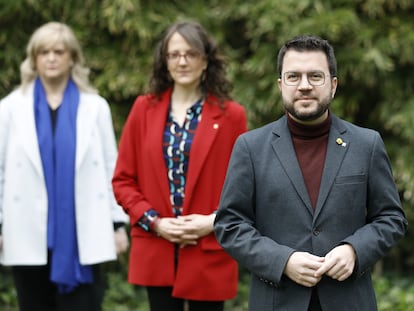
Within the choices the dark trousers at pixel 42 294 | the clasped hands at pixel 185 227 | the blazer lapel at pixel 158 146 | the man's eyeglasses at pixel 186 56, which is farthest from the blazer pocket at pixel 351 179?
the dark trousers at pixel 42 294

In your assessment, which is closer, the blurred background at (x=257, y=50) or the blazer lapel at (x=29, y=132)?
the blazer lapel at (x=29, y=132)

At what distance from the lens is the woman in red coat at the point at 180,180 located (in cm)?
408

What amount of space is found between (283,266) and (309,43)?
82 cm

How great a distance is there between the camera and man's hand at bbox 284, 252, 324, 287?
2955mm

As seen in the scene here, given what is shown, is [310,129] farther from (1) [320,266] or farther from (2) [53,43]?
(2) [53,43]

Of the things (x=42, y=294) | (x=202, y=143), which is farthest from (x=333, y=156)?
(x=42, y=294)

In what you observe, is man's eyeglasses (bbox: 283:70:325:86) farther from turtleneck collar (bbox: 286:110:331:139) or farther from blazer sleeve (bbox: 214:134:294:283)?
blazer sleeve (bbox: 214:134:294:283)

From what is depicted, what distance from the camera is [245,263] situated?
3088 millimetres

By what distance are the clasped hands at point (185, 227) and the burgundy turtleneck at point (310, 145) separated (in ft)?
3.25

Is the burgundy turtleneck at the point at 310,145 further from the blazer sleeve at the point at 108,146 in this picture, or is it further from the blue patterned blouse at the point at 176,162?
the blazer sleeve at the point at 108,146

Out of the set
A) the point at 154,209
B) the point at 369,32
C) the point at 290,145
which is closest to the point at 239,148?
the point at 290,145

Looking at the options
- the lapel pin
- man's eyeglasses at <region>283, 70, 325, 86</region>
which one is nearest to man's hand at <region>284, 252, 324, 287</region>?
the lapel pin

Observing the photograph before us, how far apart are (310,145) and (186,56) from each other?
120cm

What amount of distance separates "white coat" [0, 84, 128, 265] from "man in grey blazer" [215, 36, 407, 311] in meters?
1.59
